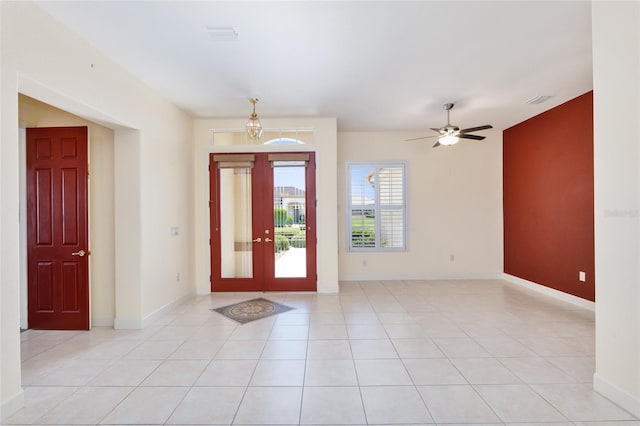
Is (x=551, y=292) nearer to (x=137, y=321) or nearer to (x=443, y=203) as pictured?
(x=443, y=203)

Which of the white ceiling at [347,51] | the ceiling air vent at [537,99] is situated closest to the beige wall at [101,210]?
the white ceiling at [347,51]

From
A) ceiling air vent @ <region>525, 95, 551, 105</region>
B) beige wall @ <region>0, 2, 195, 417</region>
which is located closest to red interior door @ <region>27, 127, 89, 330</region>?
beige wall @ <region>0, 2, 195, 417</region>

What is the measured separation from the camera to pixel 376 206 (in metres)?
6.05

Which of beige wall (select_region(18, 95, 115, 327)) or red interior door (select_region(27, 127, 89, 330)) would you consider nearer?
red interior door (select_region(27, 127, 89, 330))

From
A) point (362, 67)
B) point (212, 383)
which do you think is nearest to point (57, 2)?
point (362, 67)

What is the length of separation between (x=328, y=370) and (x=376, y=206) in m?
3.92

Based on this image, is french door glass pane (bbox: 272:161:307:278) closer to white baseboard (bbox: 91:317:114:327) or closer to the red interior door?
white baseboard (bbox: 91:317:114:327)

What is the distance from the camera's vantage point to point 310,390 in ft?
7.54

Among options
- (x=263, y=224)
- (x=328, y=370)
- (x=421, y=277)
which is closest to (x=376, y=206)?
(x=421, y=277)

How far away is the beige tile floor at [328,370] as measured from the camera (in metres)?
2.03

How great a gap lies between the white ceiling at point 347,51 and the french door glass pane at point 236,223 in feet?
3.82

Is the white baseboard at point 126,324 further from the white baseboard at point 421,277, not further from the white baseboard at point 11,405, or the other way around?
the white baseboard at point 421,277

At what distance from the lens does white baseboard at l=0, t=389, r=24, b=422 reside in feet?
6.43

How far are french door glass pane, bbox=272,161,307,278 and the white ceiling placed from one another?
3.54ft
